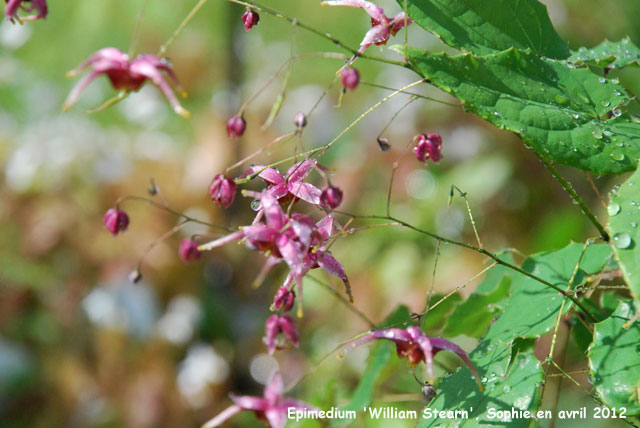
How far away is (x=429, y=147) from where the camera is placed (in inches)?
24.3

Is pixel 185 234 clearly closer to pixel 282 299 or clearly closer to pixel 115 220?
pixel 115 220

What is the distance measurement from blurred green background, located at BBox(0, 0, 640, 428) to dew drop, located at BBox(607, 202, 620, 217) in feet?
4.71

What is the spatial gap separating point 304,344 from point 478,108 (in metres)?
1.71

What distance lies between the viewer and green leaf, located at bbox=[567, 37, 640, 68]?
1.82 ft

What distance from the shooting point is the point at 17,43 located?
7.70 ft

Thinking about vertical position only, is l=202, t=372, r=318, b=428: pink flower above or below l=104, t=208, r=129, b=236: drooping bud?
above

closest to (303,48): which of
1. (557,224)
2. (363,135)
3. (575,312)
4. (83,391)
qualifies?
(363,135)

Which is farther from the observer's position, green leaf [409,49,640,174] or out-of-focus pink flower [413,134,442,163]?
out-of-focus pink flower [413,134,442,163]

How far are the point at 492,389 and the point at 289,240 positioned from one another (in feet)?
0.68

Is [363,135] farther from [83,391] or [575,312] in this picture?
[575,312]

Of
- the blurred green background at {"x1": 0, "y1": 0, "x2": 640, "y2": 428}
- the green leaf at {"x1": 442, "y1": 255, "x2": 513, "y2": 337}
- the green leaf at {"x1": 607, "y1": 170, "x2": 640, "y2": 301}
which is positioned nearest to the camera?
the green leaf at {"x1": 607, "y1": 170, "x2": 640, "y2": 301}

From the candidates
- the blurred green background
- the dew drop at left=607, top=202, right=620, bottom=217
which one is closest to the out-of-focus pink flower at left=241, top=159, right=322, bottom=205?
the dew drop at left=607, top=202, right=620, bottom=217

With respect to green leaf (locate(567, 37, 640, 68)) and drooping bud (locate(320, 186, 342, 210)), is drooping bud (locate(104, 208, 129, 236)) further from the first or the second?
green leaf (locate(567, 37, 640, 68))

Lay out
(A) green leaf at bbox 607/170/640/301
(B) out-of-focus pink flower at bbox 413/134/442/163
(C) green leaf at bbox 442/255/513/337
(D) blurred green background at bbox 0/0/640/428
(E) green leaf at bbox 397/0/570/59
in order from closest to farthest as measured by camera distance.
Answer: (A) green leaf at bbox 607/170/640/301
(E) green leaf at bbox 397/0/570/59
(B) out-of-focus pink flower at bbox 413/134/442/163
(C) green leaf at bbox 442/255/513/337
(D) blurred green background at bbox 0/0/640/428
